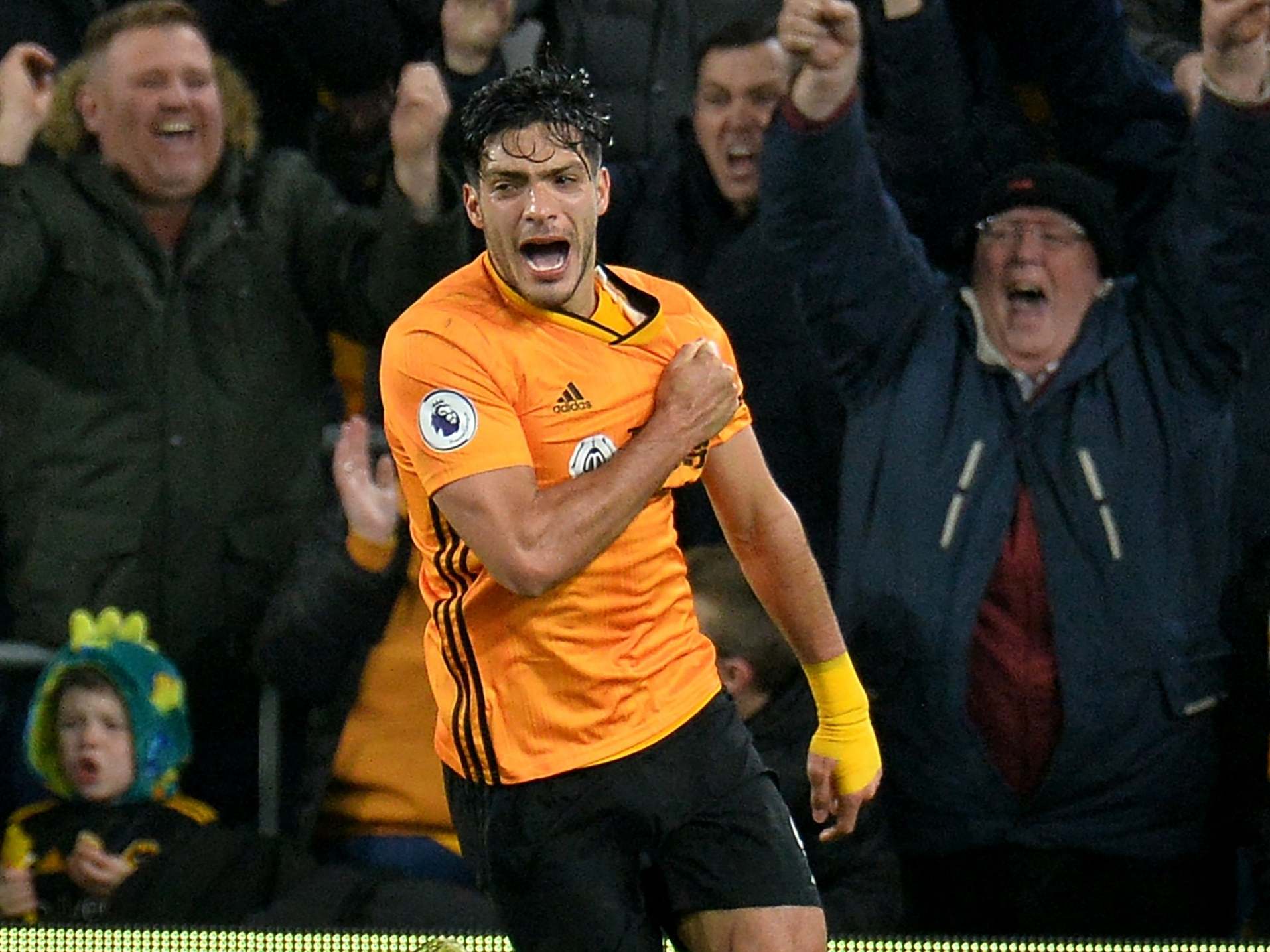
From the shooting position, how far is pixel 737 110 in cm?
429

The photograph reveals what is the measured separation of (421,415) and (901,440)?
1.64m

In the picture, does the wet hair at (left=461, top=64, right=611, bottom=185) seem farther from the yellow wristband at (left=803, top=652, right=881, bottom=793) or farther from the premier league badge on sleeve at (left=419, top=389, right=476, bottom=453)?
the yellow wristband at (left=803, top=652, right=881, bottom=793)

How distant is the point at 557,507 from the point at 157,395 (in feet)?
6.25

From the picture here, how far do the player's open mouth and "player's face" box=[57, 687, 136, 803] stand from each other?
1.78 m

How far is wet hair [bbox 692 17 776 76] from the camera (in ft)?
14.2

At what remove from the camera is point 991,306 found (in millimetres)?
4137

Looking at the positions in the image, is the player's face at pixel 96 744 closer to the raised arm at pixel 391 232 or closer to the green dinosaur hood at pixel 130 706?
the green dinosaur hood at pixel 130 706

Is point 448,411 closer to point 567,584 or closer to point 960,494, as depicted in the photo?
point 567,584

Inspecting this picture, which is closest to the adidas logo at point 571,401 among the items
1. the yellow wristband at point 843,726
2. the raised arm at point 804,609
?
the raised arm at point 804,609

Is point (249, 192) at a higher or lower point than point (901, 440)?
higher

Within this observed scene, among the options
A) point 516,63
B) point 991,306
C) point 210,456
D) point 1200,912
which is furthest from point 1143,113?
point 210,456

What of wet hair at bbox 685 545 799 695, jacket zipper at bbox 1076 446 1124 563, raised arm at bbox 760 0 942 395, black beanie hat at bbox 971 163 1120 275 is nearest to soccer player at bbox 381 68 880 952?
wet hair at bbox 685 545 799 695

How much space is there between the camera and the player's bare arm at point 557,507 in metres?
2.57

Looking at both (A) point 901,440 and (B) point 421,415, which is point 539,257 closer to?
(B) point 421,415
